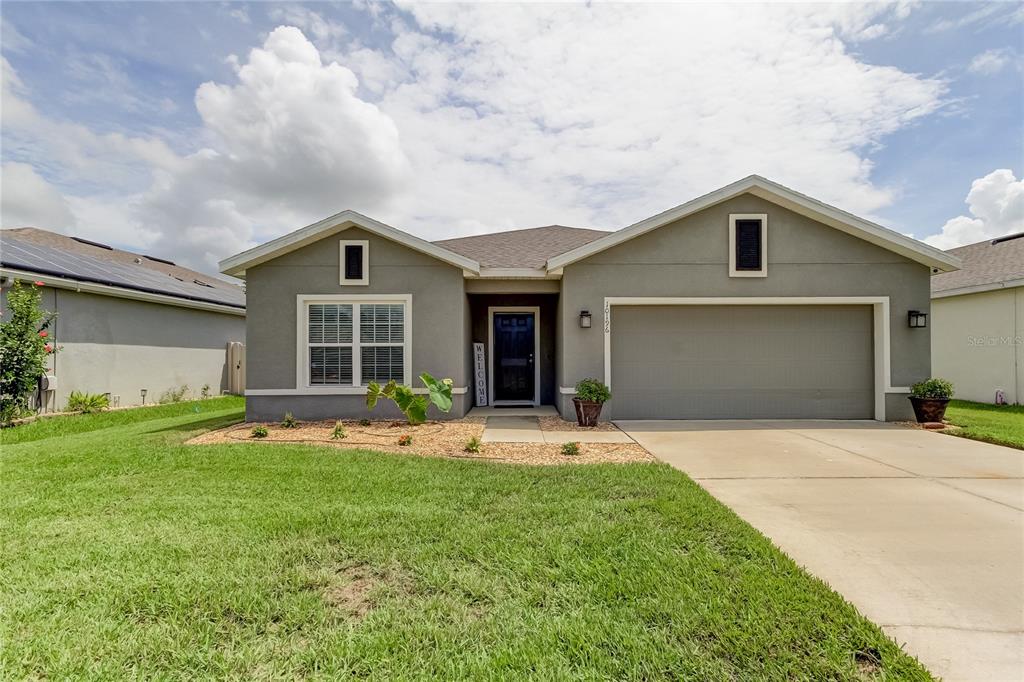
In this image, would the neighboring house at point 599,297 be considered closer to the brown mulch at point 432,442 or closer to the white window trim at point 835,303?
the white window trim at point 835,303

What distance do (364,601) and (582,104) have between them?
370 inches

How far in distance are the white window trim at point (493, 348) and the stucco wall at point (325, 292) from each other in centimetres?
244

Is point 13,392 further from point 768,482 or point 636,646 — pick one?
point 768,482

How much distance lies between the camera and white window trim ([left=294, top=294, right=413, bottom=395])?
9.05 m

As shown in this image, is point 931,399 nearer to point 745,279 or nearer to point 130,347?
point 745,279

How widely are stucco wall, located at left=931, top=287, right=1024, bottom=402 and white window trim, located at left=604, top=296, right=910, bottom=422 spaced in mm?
5792

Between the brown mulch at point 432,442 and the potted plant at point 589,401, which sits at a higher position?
the potted plant at point 589,401

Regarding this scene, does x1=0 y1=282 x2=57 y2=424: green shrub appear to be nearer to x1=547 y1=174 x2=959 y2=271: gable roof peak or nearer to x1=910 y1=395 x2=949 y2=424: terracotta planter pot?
x1=547 y1=174 x2=959 y2=271: gable roof peak

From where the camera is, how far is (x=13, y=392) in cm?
887

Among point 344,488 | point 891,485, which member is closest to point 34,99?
point 344,488

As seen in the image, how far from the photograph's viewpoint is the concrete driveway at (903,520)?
2441mm

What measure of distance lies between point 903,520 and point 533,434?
4771 mm

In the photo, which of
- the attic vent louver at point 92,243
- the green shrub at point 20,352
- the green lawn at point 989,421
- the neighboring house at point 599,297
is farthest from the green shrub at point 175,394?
the green lawn at point 989,421

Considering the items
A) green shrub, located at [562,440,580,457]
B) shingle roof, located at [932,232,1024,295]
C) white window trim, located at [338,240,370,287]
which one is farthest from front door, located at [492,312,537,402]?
shingle roof, located at [932,232,1024,295]
